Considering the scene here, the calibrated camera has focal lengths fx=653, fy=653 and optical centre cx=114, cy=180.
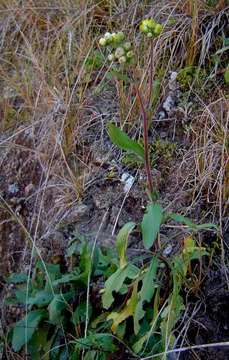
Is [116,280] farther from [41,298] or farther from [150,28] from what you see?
[150,28]

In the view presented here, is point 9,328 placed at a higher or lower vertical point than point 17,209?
lower

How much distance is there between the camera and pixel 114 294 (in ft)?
5.46

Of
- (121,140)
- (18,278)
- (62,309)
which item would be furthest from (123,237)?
(18,278)

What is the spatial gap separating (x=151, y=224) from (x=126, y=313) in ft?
→ 0.91

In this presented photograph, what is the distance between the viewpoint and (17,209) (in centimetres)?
209

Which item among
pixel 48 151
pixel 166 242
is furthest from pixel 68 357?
pixel 48 151

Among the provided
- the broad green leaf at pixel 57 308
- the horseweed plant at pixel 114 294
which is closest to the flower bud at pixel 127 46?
the horseweed plant at pixel 114 294

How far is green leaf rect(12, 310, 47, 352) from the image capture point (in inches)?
66.4

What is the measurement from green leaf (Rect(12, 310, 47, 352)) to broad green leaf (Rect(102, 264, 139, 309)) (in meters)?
0.24

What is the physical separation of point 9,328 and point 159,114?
0.79 m

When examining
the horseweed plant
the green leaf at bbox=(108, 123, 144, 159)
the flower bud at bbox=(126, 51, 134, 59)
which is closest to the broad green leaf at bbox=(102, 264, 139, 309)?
the horseweed plant

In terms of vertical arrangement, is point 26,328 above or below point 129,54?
below

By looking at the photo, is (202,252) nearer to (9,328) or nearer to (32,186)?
(9,328)

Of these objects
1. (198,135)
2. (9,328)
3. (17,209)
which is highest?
(198,135)
